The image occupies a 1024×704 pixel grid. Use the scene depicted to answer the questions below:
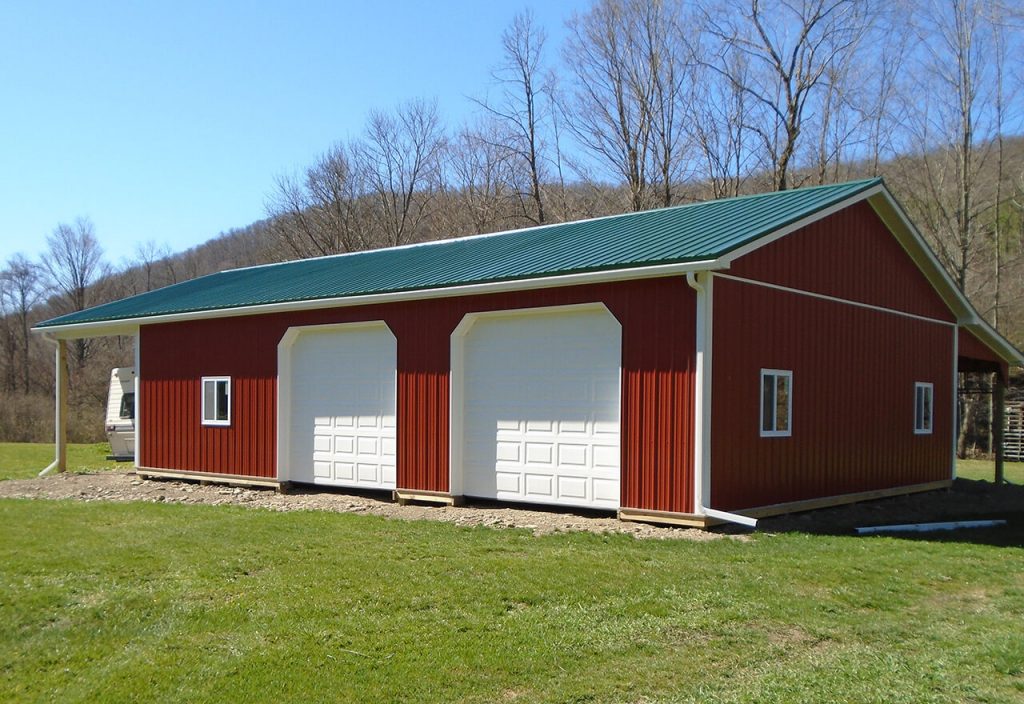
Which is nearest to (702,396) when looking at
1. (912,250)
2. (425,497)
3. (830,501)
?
(830,501)

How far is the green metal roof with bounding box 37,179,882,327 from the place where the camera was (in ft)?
39.8

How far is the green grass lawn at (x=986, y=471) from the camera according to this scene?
868 inches

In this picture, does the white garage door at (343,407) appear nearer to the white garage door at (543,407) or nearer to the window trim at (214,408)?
the window trim at (214,408)

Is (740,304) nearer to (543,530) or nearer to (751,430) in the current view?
(751,430)

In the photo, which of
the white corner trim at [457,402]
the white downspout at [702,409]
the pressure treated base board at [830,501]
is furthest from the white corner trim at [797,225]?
the white corner trim at [457,402]

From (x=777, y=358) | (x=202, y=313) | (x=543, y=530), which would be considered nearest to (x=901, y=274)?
(x=777, y=358)

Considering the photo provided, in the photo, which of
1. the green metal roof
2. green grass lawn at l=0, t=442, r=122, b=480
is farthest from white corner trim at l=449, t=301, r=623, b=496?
green grass lawn at l=0, t=442, r=122, b=480

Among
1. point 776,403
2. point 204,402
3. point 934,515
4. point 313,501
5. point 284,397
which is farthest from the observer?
point 204,402

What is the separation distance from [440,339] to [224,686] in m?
8.14

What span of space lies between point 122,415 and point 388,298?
1495 centimetres

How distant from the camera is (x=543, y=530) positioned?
1130 centimetres

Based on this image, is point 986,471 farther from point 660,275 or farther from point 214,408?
point 214,408

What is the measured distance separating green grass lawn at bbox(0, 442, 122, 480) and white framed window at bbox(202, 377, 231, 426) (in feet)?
16.6

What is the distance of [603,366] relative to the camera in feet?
40.3
